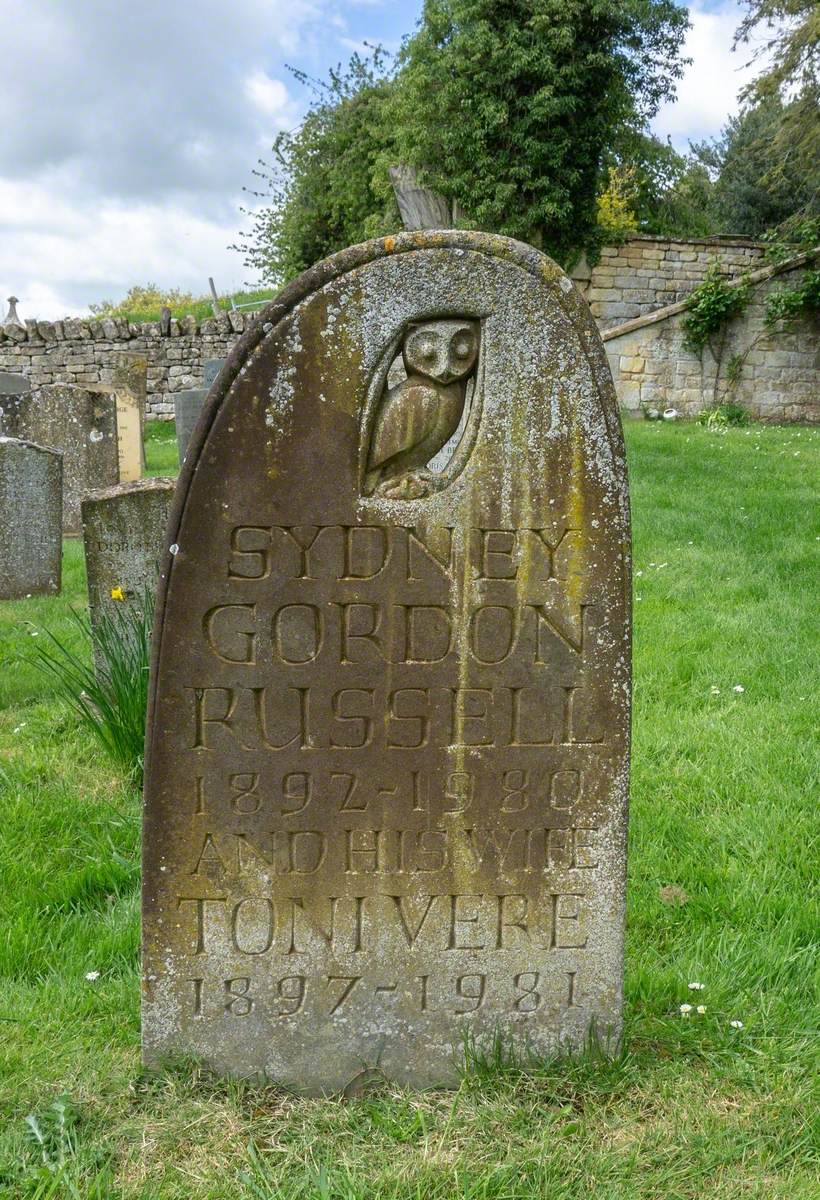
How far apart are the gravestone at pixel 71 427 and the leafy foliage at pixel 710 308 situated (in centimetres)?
950

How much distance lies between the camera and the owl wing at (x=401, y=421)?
6.97 ft

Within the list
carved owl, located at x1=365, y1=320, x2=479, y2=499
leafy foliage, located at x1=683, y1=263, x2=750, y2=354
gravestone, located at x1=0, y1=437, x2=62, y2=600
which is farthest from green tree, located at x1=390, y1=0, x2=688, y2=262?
carved owl, located at x1=365, y1=320, x2=479, y2=499

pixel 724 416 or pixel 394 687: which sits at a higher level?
pixel 724 416

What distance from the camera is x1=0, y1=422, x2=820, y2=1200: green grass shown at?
2.06 meters

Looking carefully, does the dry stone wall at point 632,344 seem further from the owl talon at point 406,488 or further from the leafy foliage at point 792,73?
the owl talon at point 406,488

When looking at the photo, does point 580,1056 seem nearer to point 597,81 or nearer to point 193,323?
point 193,323

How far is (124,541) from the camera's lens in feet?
15.3

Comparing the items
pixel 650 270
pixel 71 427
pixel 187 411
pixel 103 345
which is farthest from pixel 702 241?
pixel 71 427

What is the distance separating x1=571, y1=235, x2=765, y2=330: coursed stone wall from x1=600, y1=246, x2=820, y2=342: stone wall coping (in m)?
2.35

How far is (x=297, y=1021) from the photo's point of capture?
232 cm

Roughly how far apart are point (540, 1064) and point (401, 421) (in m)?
1.63

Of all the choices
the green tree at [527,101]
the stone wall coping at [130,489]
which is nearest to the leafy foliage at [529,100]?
the green tree at [527,101]

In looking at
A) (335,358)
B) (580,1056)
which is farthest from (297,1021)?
(335,358)

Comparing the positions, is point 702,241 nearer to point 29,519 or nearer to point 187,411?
point 187,411
